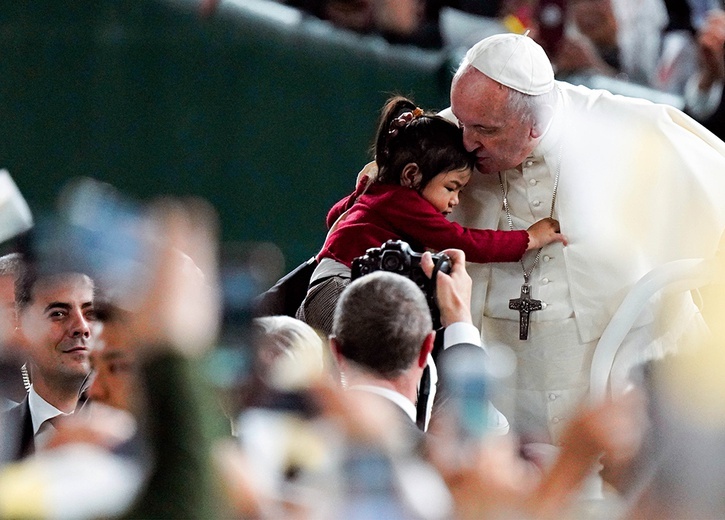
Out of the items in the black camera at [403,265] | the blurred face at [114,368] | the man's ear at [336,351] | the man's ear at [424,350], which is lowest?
the black camera at [403,265]

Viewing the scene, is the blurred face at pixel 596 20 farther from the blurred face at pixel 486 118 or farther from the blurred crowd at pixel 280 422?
the blurred crowd at pixel 280 422

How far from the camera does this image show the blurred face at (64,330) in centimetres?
352

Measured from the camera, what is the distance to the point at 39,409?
348cm

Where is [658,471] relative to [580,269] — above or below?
above

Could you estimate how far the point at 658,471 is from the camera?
2047mm

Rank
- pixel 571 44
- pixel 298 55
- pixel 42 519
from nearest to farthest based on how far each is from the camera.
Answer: pixel 42 519, pixel 298 55, pixel 571 44

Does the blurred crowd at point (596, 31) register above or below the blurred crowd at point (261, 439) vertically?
below

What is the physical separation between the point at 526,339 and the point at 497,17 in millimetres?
3453

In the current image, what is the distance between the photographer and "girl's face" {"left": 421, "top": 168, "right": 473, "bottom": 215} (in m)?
3.78

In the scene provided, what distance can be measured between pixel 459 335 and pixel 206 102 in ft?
11.1

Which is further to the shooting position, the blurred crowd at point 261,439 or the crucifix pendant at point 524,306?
the crucifix pendant at point 524,306

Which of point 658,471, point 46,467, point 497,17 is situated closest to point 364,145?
point 497,17

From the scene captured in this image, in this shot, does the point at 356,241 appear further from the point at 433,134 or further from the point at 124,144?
the point at 124,144

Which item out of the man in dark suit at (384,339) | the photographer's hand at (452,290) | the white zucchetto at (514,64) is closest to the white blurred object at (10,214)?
the man in dark suit at (384,339)
